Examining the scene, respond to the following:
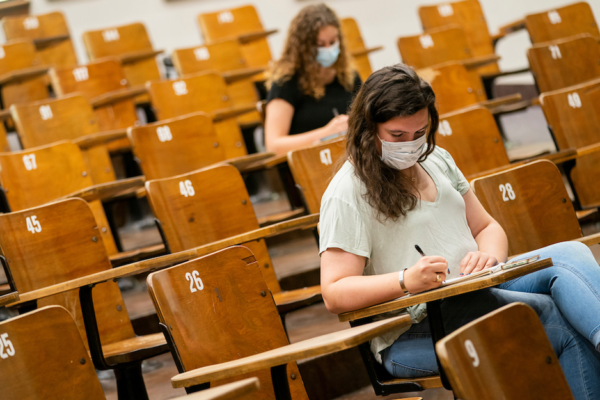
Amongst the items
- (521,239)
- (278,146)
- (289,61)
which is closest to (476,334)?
(521,239)

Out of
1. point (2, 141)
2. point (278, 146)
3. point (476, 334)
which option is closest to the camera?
point (476, 334)

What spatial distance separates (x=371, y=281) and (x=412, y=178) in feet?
0.85

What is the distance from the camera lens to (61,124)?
2857mm

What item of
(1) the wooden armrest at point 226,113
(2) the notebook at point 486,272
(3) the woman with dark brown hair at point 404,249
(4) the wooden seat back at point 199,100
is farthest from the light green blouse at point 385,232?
(4) the wooden seat back at point 199,100

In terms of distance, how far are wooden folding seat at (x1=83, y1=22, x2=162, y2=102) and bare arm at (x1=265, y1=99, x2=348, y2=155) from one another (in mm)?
1315

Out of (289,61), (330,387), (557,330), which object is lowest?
(330,387)

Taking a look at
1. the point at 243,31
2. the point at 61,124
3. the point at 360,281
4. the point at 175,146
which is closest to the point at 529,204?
the point at 360,281

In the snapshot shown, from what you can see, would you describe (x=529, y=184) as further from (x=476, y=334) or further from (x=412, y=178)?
(x=476, y=334)

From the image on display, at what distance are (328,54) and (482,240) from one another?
1216mm

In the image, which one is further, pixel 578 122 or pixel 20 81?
pixel 20 81

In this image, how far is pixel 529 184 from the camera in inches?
65.7

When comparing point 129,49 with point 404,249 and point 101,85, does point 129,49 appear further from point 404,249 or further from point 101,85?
point 404,249

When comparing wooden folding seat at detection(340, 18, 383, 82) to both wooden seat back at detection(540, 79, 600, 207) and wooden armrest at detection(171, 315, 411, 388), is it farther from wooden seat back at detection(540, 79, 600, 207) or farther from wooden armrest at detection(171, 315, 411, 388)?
wooden armrest at detection(171, 315, 411, 388)

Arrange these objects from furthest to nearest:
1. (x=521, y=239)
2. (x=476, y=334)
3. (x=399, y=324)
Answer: (x=521, y=239)
(x=399, y=324)
(x=476, y=334)
